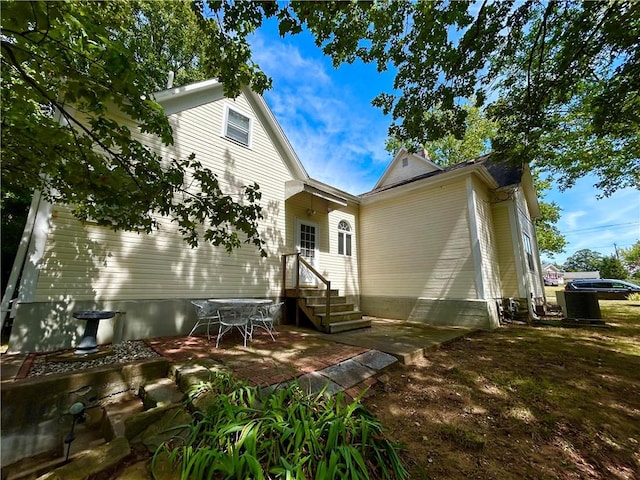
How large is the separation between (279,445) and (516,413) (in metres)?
2.59

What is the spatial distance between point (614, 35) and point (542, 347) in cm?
538

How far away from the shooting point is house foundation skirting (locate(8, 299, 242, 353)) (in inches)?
161

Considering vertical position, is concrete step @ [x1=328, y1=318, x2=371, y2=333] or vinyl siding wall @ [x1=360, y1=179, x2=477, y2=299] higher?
vinyl siding wall @ [x1=360, y1=179, x2=477, y2=299]

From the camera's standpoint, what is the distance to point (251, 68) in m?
3.58

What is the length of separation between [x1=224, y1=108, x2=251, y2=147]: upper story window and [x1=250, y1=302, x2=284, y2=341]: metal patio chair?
4.74 metres

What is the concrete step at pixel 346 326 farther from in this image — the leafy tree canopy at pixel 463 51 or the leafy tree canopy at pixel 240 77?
the leafy tree canopy at pixel 463 51

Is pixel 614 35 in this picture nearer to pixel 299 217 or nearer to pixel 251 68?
pixel 251 68

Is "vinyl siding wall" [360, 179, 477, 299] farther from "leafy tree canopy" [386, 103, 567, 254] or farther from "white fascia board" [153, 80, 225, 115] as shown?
"leafy tree canopy" [386, 103, 567, 254]

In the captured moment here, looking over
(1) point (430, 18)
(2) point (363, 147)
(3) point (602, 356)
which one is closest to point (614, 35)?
(1) point (430, 18)

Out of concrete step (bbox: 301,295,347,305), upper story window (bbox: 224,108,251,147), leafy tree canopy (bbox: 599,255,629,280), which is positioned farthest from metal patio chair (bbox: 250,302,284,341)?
leafy tree canopy (bbox: 599,255,629,280)

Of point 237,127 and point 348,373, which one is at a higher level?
point 237,127

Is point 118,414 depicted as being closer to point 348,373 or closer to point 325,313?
point 348,373

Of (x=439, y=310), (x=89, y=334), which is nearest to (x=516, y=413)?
(x=439, y=310)

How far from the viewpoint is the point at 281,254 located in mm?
7789
